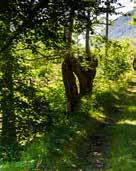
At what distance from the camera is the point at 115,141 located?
18.0 metres

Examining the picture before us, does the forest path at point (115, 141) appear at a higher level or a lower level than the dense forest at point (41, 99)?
lower

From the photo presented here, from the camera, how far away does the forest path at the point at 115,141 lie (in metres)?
14.3

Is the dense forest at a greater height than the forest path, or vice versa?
the dense forest

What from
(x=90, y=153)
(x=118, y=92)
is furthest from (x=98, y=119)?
(x=118, y=92)

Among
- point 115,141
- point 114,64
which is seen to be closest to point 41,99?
point 115,141

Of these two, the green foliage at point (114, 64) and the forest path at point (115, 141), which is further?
the green foliage at point (114, 64)

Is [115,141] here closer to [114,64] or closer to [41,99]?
[41,99]

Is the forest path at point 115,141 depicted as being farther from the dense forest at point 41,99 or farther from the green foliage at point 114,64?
the green foliage at point 114,64

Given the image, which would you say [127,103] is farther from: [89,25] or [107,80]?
[89,25]

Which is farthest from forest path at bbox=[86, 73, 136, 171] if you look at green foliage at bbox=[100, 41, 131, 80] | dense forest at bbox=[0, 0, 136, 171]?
green foliage at bbox=[100, 41, 131, 80]

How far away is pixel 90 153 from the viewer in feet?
53.5

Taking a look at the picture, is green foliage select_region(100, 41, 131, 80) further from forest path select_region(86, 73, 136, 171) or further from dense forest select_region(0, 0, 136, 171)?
dense forest select_region(0, 0, 136, 171)

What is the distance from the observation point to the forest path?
47.0ft

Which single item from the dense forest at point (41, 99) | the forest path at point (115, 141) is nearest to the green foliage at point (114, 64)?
the forest path at point (115, 141)
